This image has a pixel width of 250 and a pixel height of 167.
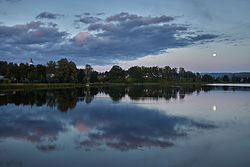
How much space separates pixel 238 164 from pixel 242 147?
2923 mm

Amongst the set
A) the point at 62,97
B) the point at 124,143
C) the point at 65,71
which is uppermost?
the point at 65,71

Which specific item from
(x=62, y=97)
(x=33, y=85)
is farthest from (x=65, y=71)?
(x=62, y=97)

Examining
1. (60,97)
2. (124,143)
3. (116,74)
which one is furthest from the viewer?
(116,74)

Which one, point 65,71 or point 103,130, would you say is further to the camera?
point 65,71

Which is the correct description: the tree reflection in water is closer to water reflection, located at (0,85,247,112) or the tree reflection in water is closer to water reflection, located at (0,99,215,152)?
water reflection, located at (0,85,247,112)

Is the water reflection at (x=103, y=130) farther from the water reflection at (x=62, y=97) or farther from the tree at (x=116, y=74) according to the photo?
the tree at (x=116, y=74)

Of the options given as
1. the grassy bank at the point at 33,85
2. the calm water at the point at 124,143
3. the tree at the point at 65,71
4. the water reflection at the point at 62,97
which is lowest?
the calm water at the point at 124,143

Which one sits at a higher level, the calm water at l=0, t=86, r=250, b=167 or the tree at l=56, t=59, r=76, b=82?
the tree at l=56, t=59, r=76, b=82

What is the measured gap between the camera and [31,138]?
1399 centimetres

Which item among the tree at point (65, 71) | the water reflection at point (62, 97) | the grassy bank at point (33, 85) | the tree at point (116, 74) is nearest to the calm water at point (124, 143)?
the water reflection at point (62, 97)

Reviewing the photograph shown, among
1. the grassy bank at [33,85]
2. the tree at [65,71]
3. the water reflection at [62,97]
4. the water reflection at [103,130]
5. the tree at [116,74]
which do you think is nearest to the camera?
the water reflection at [103,130]

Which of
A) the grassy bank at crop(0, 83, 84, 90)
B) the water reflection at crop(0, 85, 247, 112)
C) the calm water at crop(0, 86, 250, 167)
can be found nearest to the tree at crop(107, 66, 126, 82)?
the grassy bank at crop(0, 83, 84, 90)

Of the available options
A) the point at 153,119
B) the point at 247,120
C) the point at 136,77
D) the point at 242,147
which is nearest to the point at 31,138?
the point at 153,119

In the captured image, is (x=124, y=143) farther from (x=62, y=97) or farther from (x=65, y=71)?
(x=65, y=71)
